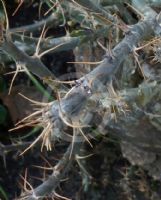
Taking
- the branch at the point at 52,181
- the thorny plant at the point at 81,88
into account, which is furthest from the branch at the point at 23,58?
the branch at the point at 52,181

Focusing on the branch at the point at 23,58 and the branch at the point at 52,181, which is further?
the branch at the point at 52,181

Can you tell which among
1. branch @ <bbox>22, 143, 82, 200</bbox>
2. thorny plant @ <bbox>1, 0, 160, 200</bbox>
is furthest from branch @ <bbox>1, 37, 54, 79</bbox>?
branch @ <bbox>22, 143, 82, 200</bbox>

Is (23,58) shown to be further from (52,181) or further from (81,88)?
(52,181)

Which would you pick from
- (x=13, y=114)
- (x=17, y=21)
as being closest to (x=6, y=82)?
(x=13, y=114)

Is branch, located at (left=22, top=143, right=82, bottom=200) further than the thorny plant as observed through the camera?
Yes

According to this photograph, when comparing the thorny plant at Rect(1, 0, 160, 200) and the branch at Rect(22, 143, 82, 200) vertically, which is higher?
the thorny plant at Rect(1, 0, 160, 200)

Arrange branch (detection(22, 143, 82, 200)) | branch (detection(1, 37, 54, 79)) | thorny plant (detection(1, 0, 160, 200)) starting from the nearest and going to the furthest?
thorny plant (detection(1, 0, 160, 200)), branch (detection(1, 37, 54, 79)), branch (detection(22, 143, 82, 200))

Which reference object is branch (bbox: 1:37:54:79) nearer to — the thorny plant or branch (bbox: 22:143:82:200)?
the thorny plant

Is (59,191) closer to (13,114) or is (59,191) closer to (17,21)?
(13,114)

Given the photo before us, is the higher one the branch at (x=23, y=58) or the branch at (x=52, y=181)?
the branch at (x=23, y=58)

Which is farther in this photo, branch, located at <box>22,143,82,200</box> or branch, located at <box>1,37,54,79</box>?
branch, located at <box>22,143,82,200</box>

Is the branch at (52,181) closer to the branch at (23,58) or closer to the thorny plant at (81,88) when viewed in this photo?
the thorny plant at (81,88)

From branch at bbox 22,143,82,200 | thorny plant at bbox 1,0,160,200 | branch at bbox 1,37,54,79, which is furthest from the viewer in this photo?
branch at bbox 22,143,82,200
